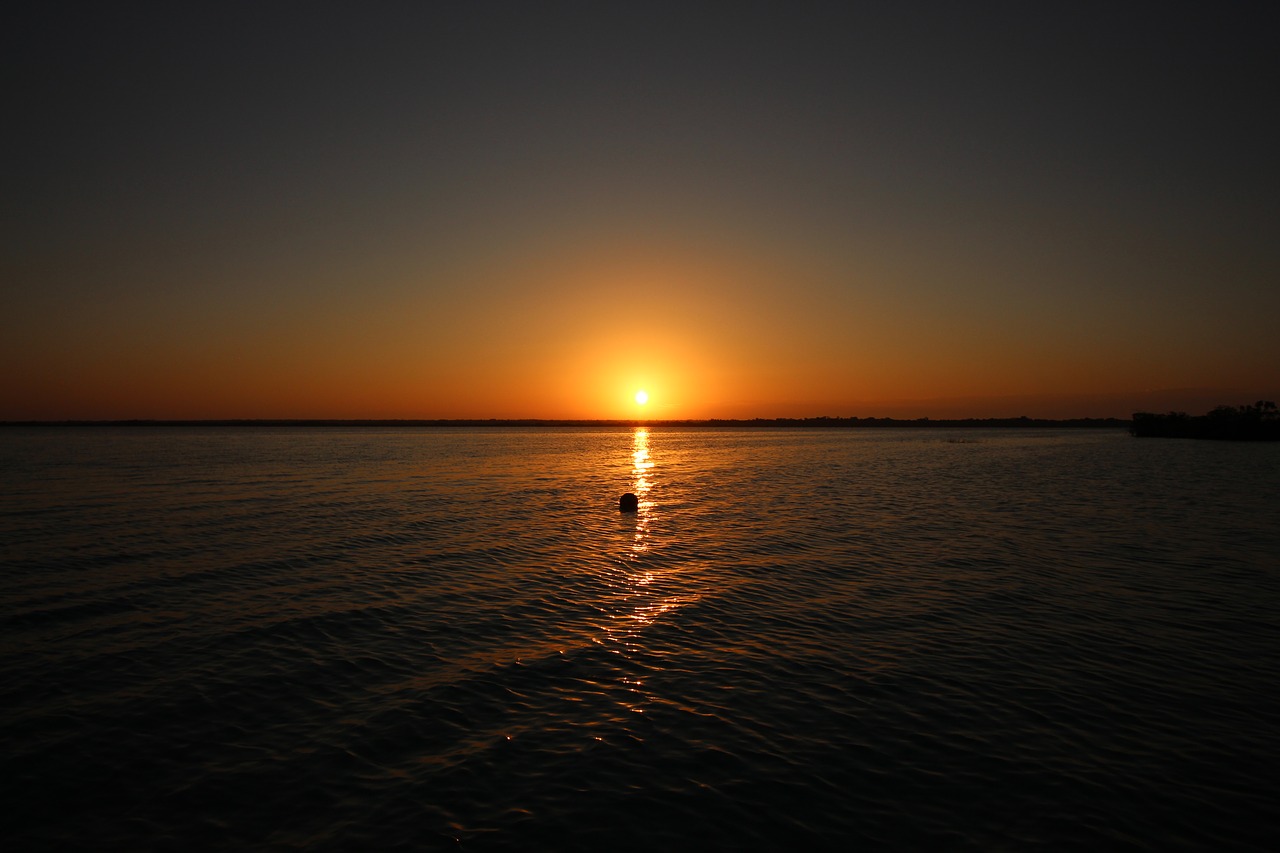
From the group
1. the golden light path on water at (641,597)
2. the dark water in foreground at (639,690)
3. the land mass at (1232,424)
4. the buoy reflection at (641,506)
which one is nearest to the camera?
the dark water in foreground at (639,690)

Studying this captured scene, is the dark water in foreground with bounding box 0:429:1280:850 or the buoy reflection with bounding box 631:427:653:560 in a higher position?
the dark water in foreground with bounding box 0:429:1280:850

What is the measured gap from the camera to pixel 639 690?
47.4 ft

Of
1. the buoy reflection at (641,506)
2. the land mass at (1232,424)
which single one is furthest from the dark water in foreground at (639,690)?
the land mass at (1232,424)

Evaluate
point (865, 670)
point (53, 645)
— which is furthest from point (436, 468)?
point (865, 670)

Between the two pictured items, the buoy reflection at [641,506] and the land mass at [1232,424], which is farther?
the land mass at [1232,424]

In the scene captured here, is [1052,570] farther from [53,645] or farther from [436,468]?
[436,468]

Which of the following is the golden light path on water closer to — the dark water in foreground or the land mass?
the dark water in foreground

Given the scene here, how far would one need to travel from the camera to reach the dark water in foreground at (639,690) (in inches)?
385

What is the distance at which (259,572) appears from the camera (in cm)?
2584

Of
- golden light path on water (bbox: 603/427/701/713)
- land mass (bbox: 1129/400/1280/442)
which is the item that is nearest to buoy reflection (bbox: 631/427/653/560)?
golden light path on water (bbox: 603/427/701/713)

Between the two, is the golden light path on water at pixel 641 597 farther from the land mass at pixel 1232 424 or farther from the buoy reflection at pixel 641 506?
the land mass at pixel 1232 424

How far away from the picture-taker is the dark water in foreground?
9.79 metres

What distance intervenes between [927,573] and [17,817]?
25261 millimetres

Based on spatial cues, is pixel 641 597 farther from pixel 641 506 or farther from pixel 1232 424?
pixel 1232 424
